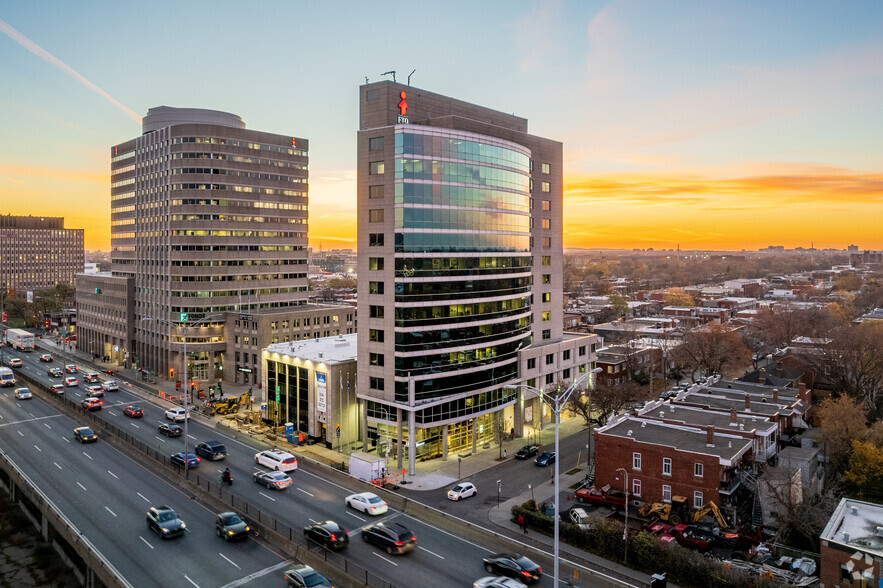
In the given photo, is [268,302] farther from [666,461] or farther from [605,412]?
[666,461]

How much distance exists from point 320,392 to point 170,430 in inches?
749

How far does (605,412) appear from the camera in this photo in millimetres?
65875

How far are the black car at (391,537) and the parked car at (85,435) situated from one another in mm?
40427

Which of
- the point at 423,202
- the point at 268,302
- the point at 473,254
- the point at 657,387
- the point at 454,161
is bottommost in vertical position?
the point at 657,387

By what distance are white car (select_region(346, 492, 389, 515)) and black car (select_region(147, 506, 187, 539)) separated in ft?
40.9

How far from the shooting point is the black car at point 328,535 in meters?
38.4

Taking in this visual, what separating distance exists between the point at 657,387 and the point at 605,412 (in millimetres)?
38653

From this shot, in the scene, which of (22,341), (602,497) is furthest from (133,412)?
(22,341)

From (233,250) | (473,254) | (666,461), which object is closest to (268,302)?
(233,250)

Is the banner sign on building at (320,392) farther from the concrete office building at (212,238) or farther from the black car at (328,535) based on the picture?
the concrete office building at (212,238)

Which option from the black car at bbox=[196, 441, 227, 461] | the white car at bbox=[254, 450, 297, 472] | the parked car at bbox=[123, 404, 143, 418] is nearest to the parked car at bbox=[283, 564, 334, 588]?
the white car at bbox=[254, 450, 297, 472]

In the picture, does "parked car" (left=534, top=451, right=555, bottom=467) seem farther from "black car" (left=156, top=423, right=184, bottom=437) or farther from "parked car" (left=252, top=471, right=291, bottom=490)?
"black car" (left=156, top=423, right=184, bottom=437)

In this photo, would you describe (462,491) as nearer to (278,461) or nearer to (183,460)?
(278,461)

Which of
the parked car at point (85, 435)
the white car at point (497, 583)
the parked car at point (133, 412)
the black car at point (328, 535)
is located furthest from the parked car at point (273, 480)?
the parked car at point (133, 412)
